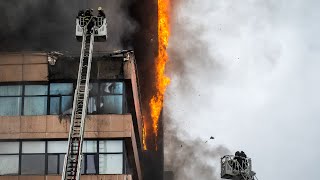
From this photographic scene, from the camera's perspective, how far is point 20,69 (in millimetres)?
38594

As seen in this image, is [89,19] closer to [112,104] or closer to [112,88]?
[112,88]

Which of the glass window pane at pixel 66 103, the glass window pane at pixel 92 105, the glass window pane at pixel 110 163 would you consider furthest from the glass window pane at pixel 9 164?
the glass window pane at pixel 92 105

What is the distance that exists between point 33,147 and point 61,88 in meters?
3.36

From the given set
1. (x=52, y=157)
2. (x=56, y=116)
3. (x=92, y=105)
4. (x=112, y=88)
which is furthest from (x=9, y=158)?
(x=112, y=88)

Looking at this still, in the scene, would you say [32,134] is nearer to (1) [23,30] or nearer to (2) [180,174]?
(1) [23,30]

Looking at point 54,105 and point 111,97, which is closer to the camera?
point 54,105

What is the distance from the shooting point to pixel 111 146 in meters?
38.0

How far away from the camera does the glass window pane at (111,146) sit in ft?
124

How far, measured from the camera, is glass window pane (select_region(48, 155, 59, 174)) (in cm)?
3740

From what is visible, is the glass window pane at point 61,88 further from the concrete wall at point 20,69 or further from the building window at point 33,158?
the building window at point 33,158

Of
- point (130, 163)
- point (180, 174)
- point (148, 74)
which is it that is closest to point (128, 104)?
point (130, 163)

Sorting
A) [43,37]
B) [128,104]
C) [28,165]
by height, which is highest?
[43,37]

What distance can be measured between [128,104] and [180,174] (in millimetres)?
26769

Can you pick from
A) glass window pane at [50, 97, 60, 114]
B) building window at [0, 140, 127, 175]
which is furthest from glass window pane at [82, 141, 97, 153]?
glass window pane at [50, 97, 60, 114]
